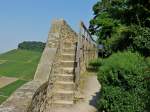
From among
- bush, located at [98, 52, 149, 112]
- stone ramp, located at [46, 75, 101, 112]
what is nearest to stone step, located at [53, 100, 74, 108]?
stone ramp, located at [46, 75, 101, 112]

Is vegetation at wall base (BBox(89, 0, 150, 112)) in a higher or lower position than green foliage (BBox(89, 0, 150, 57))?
lower

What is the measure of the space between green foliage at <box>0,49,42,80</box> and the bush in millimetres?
6868

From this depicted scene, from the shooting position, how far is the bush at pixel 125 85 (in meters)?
8.80

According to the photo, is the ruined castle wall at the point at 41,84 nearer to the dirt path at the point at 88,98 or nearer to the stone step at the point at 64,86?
the stone step at the point at 64,86

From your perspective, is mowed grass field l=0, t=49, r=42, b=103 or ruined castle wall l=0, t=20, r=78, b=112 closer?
ruined castle wall l=0, t=20, r=78, b=112

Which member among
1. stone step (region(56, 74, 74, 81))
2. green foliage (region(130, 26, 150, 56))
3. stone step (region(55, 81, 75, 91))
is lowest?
stone step (region(55, 81, 75, 91))

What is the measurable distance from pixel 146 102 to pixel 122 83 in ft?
2.56

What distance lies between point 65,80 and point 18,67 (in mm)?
8235

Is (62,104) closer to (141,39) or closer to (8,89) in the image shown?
(141,39)

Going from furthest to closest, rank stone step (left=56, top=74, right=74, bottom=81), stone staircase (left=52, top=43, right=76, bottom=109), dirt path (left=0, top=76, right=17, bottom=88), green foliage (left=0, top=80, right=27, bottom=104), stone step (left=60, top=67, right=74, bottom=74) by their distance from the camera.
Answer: dirt path (left=0, top=76, right=17, bottom=88)
green foliage (left=0, top=80, right=27, bottom=104)
stone step (left=60, top=67, right=74, bottom=74)
stone step (left=56, top=74, right=74, bottom=81)
stone staircase (left=52, top=43, right=76, bottom=109)

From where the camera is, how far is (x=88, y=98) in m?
12.1

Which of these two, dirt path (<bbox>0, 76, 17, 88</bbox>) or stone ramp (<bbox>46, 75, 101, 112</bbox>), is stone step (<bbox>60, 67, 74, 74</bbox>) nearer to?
stone ramp (<bbox>46, 75, 101, 112</bbox>)

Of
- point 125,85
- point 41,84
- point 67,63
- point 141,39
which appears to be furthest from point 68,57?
point 125,85

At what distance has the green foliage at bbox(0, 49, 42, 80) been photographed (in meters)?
17.5
